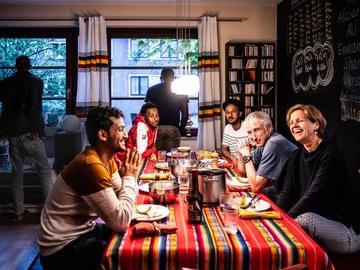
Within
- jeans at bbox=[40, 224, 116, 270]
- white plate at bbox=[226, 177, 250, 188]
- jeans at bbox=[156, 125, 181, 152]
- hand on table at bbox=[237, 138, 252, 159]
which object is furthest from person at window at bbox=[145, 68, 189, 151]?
jeans at bbox=[40, 224, 116, 270]

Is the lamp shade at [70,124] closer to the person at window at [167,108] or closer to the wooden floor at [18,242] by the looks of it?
the person at window at [167,108]

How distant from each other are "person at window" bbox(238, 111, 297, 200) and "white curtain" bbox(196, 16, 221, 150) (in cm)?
237

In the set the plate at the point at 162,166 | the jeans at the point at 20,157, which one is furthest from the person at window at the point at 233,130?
the jeans at the point at 20,157

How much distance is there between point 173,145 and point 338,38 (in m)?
2.06

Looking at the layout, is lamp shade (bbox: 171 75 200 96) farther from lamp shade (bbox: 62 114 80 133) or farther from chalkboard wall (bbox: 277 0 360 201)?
lamp shade (bbox: 62 114 80 133)

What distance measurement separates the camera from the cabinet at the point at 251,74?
5.17 meters

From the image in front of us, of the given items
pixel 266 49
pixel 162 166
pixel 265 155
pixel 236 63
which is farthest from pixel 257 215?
pixel 266 49

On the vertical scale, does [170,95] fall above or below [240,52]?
below

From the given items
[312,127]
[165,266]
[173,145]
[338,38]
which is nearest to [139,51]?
[173,145]

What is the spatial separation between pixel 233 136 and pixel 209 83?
145 cm

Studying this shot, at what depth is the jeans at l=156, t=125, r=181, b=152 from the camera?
4473 millimetres

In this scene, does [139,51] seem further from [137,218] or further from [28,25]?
[137,218]

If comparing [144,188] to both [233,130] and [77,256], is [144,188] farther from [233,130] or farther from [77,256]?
[233,130]

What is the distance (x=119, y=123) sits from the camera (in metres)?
1.79
